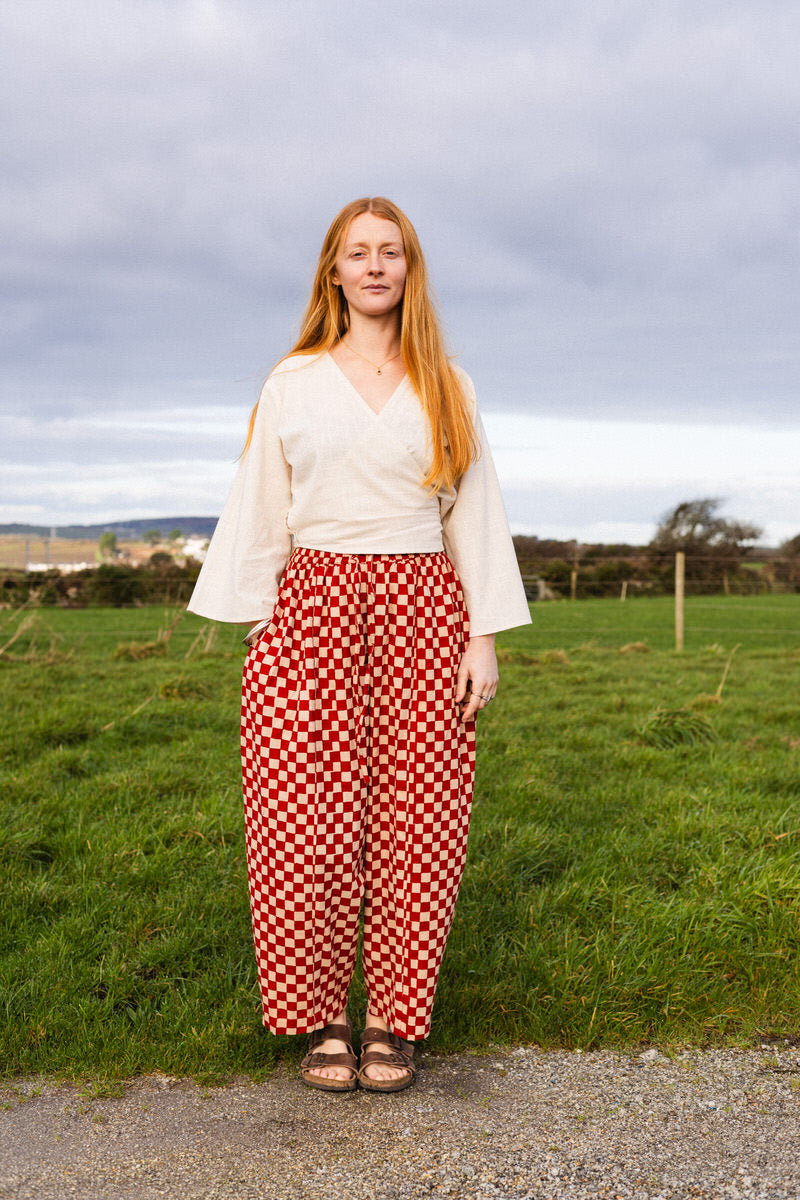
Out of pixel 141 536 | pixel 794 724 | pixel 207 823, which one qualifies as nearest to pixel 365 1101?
pixel 207 823

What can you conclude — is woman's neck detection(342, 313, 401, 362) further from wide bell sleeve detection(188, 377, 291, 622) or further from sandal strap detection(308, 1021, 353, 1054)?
sandal strap detection(308, 1021, 353, 1054)

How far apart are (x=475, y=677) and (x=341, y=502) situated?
0.57m

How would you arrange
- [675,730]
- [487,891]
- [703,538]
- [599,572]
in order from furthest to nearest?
1. [703,538]
2. [599,572]
3. [675,730]
4. [487,891]

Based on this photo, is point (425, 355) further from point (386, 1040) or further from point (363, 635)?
point (386, 1040)

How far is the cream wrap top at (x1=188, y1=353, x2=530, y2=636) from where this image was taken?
2.37m

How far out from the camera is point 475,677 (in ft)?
7.94

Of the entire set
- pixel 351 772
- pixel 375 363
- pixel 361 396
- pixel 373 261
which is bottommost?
pixel 351 772

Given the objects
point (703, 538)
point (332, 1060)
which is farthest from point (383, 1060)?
point (703, 538)

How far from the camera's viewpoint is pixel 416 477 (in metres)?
2.40

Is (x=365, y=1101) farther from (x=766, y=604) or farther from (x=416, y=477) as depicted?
(x=766, y=604)

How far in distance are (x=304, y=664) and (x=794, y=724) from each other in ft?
18.5

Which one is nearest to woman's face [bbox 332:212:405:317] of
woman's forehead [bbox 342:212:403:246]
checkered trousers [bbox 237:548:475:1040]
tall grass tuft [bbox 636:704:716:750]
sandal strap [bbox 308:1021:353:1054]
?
woman's forehead [bbox 342:212:403:246]

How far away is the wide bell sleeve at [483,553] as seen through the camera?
247 centimetres

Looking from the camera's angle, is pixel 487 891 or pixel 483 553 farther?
pixel 487 891
